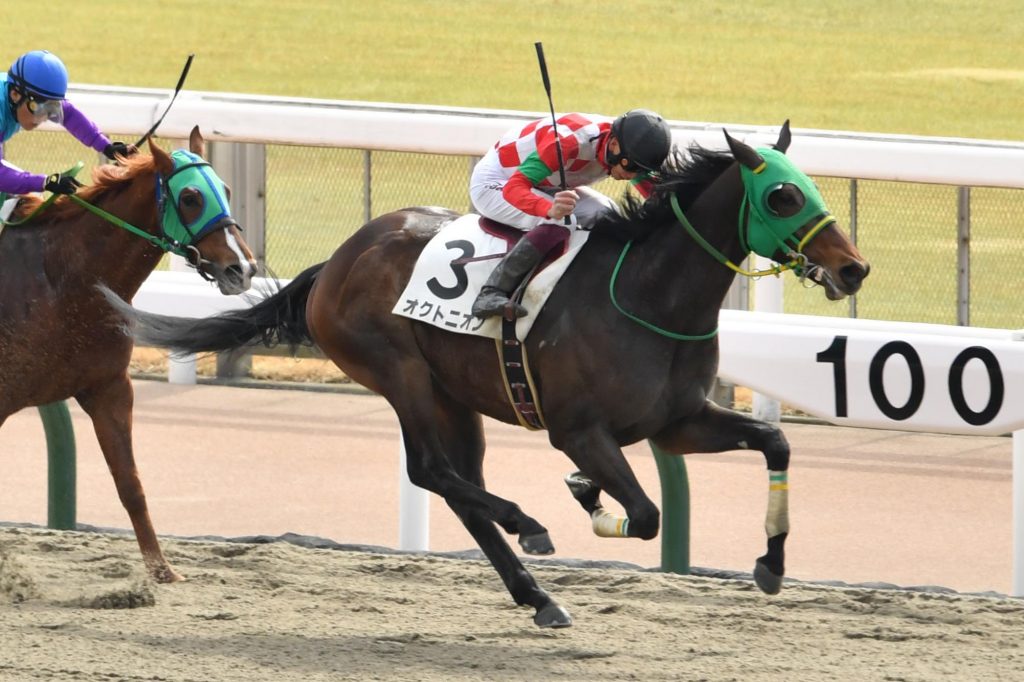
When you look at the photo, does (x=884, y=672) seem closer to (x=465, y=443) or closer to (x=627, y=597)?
(x=627, y=597)

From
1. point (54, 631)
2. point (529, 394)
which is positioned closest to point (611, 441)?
point (529, 394)

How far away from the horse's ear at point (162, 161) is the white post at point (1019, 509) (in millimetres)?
2580

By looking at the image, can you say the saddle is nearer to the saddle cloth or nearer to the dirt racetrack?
the saddle cloth

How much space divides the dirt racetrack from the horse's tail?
0.70 meters

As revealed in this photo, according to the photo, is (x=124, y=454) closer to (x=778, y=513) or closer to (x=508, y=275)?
(x=508, y=275)

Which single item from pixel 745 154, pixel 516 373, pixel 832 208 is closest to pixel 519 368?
pixel 516 373

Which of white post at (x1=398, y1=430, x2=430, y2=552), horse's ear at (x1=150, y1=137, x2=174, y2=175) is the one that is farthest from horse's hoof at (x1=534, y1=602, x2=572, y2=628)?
horse's ear at (x1=150, y1=137, x2=174, y2=175)

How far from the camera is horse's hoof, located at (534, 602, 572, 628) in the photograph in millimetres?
5254

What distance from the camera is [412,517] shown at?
246 inches

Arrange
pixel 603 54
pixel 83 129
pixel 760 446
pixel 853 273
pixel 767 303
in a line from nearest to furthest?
pixel 853 273 < pixel 760 446 < pixel 83 129 < pixel 767 303 < pixel 603 54

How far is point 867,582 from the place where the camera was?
592cm

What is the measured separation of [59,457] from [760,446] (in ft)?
8.15

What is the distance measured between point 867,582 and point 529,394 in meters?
1.33

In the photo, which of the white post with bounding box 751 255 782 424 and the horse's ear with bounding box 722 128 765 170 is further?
the white post with bounding box 751 255 782 424
